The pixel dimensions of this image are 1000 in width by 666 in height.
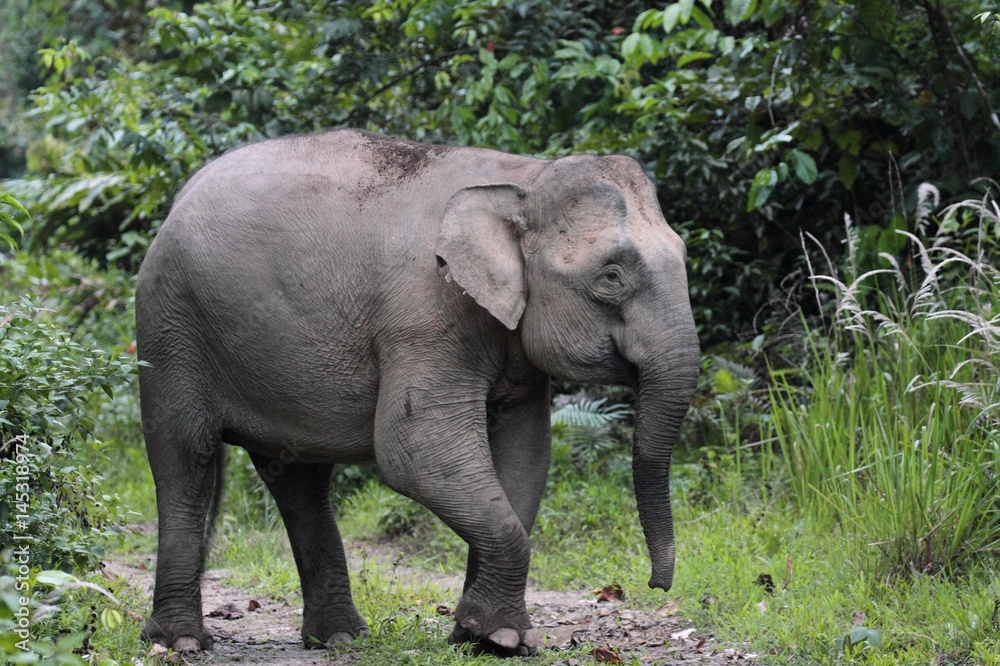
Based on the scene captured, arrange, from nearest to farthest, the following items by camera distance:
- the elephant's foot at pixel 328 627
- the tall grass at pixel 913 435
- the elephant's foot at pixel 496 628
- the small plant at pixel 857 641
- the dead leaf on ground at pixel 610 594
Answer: the small plant at pixel 857 641
the elephant's foot at pixel 496 628
the tall grass at pixel 913 435
the elephant's foot at pixel 328 627
the dead leaf on ground at pixel 610 594

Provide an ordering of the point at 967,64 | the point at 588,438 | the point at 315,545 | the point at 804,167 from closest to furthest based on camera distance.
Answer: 1. the point at 315,545
2. the point at 804,167
3. the point at 967,64
4. the point at 588,438

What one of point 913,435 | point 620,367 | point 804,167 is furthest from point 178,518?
point 804,167

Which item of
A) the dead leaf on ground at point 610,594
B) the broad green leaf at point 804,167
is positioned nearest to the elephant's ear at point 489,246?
the dead leaf on ground at point 610,594

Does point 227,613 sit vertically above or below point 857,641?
below

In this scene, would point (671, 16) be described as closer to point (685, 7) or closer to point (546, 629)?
point (685, 7)

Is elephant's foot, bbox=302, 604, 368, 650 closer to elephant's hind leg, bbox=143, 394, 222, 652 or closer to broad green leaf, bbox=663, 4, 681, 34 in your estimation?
elephant's hind leg, bbox=143, 394, 222, 652

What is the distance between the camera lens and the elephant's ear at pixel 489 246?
439 cm

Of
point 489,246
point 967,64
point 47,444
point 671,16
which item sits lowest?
point 47,444

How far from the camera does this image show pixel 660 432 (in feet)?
14.2

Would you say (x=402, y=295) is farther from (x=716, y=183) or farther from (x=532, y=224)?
(x=716, y=183)

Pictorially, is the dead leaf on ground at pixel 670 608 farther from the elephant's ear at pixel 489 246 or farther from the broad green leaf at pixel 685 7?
the broad green leaf at pixel 685 7

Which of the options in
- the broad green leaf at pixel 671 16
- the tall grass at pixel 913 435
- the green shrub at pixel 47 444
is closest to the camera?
the green shrub at pixel 47 444

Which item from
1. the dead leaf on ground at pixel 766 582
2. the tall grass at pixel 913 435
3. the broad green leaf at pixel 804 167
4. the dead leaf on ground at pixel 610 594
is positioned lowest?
the dead leaf on ground at pixel 610 594

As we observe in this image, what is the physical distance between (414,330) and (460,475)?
0.57 m
